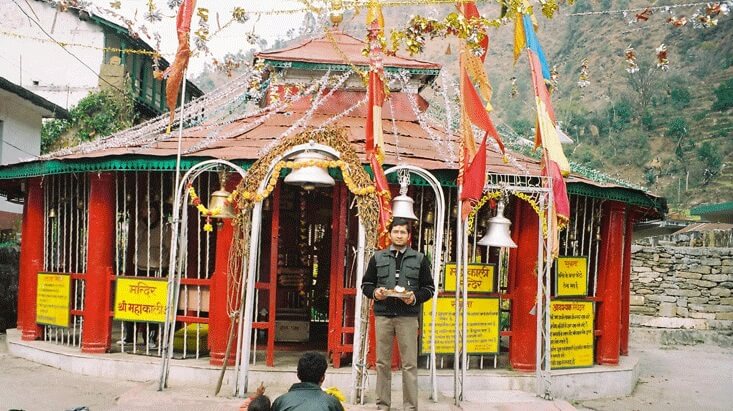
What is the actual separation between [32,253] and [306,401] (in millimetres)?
7791

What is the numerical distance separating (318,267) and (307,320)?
1.57 m

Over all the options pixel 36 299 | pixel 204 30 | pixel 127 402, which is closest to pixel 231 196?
pixel 204 30

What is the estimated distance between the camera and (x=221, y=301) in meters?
8.59

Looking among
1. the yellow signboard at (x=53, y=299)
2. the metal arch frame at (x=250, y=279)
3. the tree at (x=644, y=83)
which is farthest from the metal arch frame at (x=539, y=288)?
the tree at (x=644, y=83)

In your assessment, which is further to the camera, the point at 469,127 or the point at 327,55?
the point at 327,55

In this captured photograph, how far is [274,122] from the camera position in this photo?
33.2 feet

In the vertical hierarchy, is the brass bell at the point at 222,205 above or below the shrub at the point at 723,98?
below

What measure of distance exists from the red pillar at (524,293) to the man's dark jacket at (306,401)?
200 inches

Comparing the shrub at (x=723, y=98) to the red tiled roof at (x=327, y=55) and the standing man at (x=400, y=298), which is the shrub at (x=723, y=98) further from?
the standing man at (x=400, y=298)

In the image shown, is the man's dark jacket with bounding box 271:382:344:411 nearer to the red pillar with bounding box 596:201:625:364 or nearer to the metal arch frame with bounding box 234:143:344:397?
the metal arch frame with bounding box 234:143:344:397

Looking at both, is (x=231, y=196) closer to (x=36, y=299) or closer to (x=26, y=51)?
(x=36, y=299)

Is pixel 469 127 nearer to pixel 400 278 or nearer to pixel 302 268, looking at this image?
pixel 400 278

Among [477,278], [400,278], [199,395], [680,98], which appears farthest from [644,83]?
[199,395]

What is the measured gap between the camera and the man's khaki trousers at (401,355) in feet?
22.0
